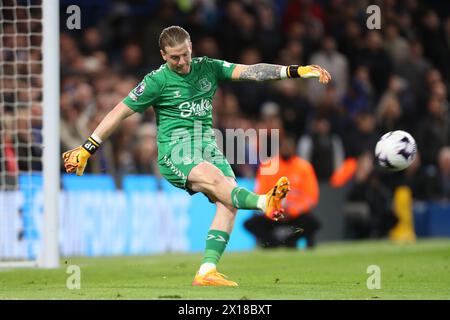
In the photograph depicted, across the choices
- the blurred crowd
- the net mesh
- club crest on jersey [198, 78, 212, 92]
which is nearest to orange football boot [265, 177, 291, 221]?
club crest on jersey [198, 78, 212, 92]

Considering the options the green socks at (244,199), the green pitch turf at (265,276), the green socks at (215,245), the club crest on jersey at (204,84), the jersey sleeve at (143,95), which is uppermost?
the club crest on jersey at (204,84)

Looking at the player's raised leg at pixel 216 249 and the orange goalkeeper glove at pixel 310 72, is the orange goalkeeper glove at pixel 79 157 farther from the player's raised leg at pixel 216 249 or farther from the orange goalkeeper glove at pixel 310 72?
the orange goalkeeper glove at pixel 310 72

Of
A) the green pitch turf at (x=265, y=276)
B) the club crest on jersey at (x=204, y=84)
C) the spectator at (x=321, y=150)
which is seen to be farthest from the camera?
the spectator at (x=321, y=150)

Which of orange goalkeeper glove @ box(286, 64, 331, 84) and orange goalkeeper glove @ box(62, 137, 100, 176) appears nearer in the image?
orange goalkeeper glove @ box(286, 64, 331, 84)

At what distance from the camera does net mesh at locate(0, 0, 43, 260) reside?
1428cm

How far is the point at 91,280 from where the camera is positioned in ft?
36.2

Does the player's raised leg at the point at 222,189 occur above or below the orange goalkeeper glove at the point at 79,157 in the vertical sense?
below

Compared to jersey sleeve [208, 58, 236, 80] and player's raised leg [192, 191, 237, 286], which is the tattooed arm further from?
player's raised leg [192, 191, 237, 286]

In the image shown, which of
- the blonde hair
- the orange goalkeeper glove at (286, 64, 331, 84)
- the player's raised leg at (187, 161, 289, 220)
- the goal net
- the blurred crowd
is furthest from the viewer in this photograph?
the blurred crowd

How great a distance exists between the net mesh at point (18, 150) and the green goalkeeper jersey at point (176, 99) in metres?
4.43

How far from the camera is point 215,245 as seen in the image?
9.81 m

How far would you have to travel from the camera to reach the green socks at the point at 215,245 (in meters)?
9.76

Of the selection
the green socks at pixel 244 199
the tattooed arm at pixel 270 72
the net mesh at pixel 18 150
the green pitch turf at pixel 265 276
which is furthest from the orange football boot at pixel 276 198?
the net mesh at pixel 18 150
